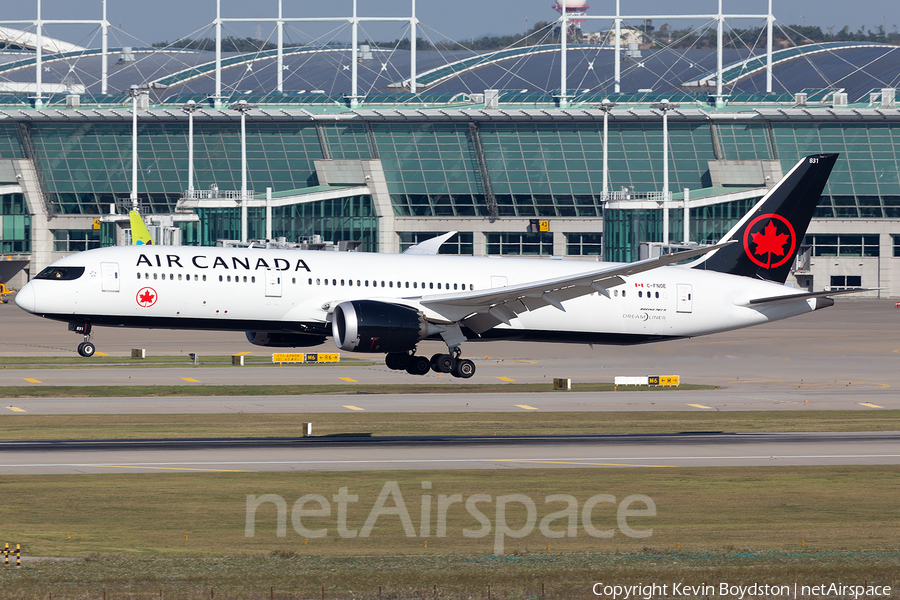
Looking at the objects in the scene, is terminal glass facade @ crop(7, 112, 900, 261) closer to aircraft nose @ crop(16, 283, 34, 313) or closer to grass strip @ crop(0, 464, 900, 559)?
aircraft nose @ crop(16, 283, 34, 313)

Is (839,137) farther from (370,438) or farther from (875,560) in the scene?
(875,560)

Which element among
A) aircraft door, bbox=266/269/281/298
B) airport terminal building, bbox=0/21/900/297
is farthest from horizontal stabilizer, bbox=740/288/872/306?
airport terminal building, bbox=0/21/900/297

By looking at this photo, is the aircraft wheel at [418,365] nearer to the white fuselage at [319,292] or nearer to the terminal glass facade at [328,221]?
the white fuselage at [319,292]

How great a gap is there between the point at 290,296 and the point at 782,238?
2409 cm

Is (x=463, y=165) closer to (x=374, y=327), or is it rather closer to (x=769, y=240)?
(x=769, y=240)

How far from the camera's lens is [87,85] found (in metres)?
188

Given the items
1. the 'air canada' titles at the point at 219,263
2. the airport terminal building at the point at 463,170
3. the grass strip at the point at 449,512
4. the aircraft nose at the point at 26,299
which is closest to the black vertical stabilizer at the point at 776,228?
the grass strip at the point at 449,512

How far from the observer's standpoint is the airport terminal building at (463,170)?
133 metres

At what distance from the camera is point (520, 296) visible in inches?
1914

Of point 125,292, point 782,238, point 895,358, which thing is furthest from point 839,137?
point 125,292

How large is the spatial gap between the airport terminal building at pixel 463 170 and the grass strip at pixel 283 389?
2535 inches

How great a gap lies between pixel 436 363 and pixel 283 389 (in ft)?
39.2

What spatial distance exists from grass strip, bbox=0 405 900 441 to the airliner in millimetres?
3175

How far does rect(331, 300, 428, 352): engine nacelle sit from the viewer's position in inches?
1801
